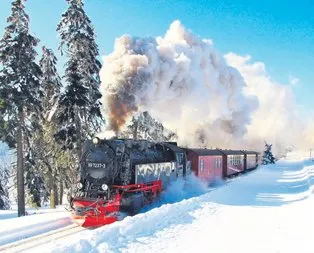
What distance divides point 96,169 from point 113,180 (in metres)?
0.83

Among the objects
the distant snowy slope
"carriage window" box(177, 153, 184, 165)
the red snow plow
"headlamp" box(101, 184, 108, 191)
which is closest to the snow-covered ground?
the distant snowy slope

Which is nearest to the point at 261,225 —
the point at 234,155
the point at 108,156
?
the point at 108,156

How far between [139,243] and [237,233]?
3112mm

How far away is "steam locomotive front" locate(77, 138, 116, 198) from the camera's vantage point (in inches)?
565

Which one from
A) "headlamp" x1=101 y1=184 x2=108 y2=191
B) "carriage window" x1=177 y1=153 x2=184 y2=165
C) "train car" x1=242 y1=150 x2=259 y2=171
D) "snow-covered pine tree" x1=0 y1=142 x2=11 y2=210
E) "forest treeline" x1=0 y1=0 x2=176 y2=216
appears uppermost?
"forest treeline" x1=0 y1=0 x2=176 y2=216

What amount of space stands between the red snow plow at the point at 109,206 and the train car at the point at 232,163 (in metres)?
16.8

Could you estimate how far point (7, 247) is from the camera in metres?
10.1

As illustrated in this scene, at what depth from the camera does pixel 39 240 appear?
432 inches

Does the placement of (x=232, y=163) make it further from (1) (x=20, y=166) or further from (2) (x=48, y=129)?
(1) (x=20, y=166)

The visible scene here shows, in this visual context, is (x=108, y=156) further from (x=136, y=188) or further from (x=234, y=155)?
(x=234, y=155)

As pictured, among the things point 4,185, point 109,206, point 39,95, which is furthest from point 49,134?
point 109,206

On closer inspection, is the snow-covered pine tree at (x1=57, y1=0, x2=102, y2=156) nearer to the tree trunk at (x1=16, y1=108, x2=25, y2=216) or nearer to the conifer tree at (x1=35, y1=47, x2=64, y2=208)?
the tree trunk at (x1=16, y1=108, x2=25, y2=216)

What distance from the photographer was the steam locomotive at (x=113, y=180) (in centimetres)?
1314

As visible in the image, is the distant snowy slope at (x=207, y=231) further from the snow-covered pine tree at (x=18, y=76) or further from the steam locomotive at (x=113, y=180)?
the snow-covered pine tree at (x=18, y=76)
